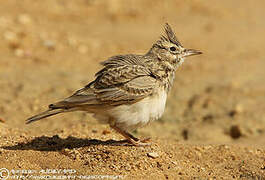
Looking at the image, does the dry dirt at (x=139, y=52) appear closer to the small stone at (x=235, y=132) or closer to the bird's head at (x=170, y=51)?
the small stone at (x=235, y=132)

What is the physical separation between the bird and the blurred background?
1144 mm

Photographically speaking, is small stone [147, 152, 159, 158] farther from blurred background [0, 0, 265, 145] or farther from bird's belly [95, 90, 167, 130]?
blurred background [0, 0, 265, 145]

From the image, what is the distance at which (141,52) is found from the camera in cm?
1236

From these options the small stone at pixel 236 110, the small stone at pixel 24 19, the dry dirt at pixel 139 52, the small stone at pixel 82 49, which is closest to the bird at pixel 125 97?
the dry dirt at pixel 139 52

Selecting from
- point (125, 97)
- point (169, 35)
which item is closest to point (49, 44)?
point (169, 35)

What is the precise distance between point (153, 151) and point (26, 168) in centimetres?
171

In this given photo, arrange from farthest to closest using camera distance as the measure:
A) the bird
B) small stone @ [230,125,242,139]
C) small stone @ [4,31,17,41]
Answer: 1. small stone @ [4,31,17,41]
2. small stone @ [230,125,242,139]
3. the bird

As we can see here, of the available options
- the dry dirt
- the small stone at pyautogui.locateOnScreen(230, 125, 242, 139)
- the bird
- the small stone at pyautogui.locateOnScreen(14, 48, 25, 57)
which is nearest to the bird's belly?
the bird

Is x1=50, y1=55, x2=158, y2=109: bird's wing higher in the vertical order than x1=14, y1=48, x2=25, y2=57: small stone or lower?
higher

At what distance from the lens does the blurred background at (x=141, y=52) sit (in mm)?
8641

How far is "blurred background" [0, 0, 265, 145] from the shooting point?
8.64 metres

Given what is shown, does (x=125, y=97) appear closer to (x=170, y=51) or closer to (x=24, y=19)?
(x=170, y=51)

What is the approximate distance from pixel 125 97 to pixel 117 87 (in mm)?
229

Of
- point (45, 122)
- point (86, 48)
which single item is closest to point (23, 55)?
point (86, 48)
